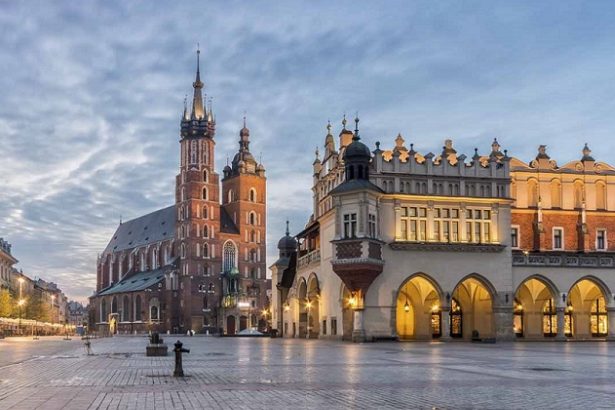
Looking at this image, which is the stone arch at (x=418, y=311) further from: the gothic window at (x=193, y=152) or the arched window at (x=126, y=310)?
the arched window at (x=126, y=310)

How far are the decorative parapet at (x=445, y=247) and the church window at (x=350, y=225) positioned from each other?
335 cm

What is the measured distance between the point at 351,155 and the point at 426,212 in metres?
7.36

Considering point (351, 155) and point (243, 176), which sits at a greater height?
point (243, 176)

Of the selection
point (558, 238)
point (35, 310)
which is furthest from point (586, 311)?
point (35, 310)

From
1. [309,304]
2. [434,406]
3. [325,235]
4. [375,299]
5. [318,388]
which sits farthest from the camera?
[309,304]

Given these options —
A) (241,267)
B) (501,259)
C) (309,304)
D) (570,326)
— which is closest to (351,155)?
(501,259)

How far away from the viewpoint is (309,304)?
70.0 m

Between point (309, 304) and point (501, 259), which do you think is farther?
point (309, 304)

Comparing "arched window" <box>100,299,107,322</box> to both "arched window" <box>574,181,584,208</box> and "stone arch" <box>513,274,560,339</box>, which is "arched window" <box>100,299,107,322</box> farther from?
"arched window" <box>574,181,584,208</box>

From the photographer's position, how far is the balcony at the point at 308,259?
→ 6594 cm

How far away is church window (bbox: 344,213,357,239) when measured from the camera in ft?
182

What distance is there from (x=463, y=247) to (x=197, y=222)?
99155 mm

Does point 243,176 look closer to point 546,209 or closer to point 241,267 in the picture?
point 241,267

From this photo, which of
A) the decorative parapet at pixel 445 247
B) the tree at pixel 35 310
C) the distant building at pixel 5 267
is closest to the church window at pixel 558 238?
the decorative parapet at pixel 445 247
